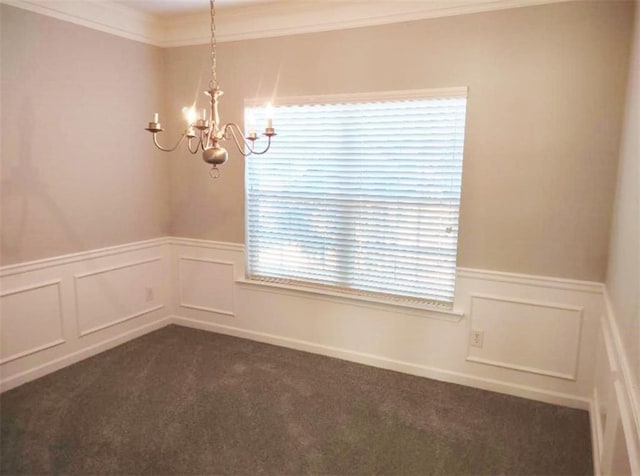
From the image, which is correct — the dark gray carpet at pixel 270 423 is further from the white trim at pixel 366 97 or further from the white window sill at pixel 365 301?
the white trim at pixel 366 97

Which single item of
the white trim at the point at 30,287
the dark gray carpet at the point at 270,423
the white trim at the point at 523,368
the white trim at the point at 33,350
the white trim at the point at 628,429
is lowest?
the dark gray carpet at the point at 270,423

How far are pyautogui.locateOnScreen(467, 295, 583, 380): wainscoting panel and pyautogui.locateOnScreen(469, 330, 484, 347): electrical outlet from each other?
16mm

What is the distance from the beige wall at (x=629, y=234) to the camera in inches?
62.5

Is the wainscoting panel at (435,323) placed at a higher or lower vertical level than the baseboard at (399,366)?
higher

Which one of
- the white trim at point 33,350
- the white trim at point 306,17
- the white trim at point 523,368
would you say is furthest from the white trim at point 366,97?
the white trim at point 33,350

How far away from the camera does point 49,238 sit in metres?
3.02

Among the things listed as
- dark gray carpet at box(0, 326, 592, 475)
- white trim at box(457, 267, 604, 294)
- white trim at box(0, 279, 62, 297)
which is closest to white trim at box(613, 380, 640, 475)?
dark gray carpet at box(0, 326, 592, 475)

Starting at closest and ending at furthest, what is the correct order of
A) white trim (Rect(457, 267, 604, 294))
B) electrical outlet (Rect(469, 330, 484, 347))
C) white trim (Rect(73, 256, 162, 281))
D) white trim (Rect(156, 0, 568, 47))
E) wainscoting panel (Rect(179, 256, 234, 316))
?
white trim (Rect(457, 267, 604, 294)) < white trim (Rect(156, 0, 568, 47)) < electrical outlet (Rect(469, 330, 484, 347)) < white trim (Rect(73, 256, 162, 281)) < wainscoting panel (Rect(179, 256, 234, 316))

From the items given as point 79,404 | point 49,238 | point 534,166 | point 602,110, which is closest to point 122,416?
point 79,404

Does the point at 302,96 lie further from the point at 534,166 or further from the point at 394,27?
→ the point at 534,166

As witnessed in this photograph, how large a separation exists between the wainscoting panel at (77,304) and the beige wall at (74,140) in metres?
0.12

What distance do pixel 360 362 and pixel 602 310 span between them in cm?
165

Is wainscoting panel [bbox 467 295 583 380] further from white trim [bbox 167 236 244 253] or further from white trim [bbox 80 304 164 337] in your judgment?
white trim [bbox 80 304 164 337]

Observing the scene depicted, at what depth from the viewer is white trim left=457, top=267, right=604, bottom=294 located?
8.59 ft
